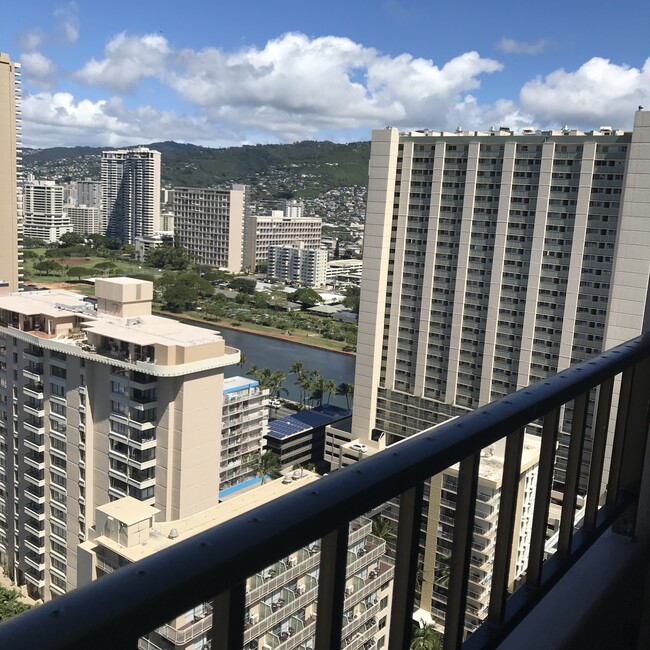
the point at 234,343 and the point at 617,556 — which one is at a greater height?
the point at 617,556

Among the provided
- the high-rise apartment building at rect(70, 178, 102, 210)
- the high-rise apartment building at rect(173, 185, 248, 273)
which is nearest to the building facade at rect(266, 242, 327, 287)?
the high-rise apartment building at rect(173, 185, 248, 273)

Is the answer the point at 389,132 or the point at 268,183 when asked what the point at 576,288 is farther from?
the point at 268,183

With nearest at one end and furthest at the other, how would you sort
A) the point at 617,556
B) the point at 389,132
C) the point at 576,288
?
the point at 617,556, the point at 576,288, the point at 389,132

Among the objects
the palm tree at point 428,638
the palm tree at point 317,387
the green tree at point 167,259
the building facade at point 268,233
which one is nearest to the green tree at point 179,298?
the green tree at point 167,259

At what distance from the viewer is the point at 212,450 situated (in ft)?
20.0

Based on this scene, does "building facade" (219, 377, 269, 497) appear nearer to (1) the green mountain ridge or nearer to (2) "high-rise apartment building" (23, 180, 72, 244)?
(2) "high-rise apartment building" (23, 180, 72, 244)

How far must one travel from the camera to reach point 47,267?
2300 cm

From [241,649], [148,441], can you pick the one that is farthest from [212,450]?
[241,649]

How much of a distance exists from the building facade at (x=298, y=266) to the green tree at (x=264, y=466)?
16.1m

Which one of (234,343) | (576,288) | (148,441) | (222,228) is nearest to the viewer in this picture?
(148,441)

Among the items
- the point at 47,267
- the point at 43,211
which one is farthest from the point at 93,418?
the point at 43,211

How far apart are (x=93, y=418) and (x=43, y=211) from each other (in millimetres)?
27266

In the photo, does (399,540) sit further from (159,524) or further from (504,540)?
(159,524)

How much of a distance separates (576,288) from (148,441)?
217 inches
